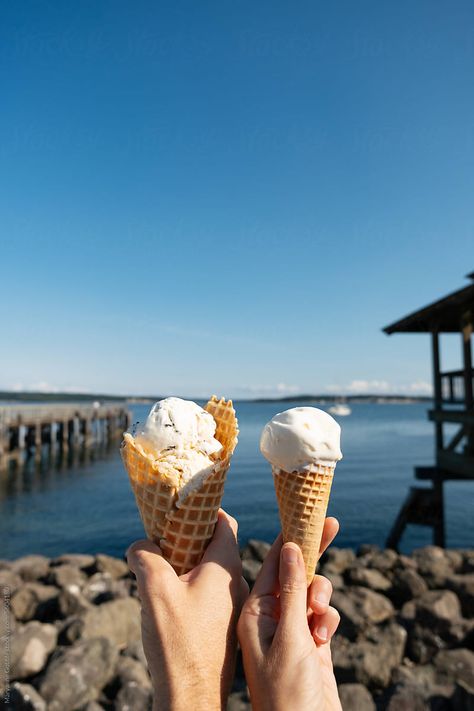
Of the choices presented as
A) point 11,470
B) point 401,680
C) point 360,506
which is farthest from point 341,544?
point 11,470

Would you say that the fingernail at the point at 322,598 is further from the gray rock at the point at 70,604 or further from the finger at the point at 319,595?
the gray rock at the point at 70,604

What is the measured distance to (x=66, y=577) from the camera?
29.8 feet

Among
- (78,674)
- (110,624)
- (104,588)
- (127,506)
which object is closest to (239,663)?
(110,624)

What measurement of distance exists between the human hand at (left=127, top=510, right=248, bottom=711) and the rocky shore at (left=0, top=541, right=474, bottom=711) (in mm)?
4040

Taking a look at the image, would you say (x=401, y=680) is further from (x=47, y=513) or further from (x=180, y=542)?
(x=47, y=513)

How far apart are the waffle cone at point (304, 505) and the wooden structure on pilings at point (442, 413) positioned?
8.20 meters

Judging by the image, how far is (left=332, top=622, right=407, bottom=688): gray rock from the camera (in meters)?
5.65

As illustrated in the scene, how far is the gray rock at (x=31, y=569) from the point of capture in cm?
985

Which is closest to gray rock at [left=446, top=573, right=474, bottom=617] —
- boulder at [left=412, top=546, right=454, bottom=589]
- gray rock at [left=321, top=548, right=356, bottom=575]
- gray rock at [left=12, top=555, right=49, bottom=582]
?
boulder at [left=412, top=546, right=454, bottom=589]

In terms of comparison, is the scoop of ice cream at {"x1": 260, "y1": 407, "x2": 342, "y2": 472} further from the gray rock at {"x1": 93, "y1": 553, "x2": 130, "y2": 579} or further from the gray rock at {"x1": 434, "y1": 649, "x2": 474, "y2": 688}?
the gray rock at {"x1": 93, "y1": 553, "x2": 130, "y2": 579}

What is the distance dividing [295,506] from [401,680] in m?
4.21

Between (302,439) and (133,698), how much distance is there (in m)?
4.60

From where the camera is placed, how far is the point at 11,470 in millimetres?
28672

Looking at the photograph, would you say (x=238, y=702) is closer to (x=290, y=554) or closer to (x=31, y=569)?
(x=290, y=554)
